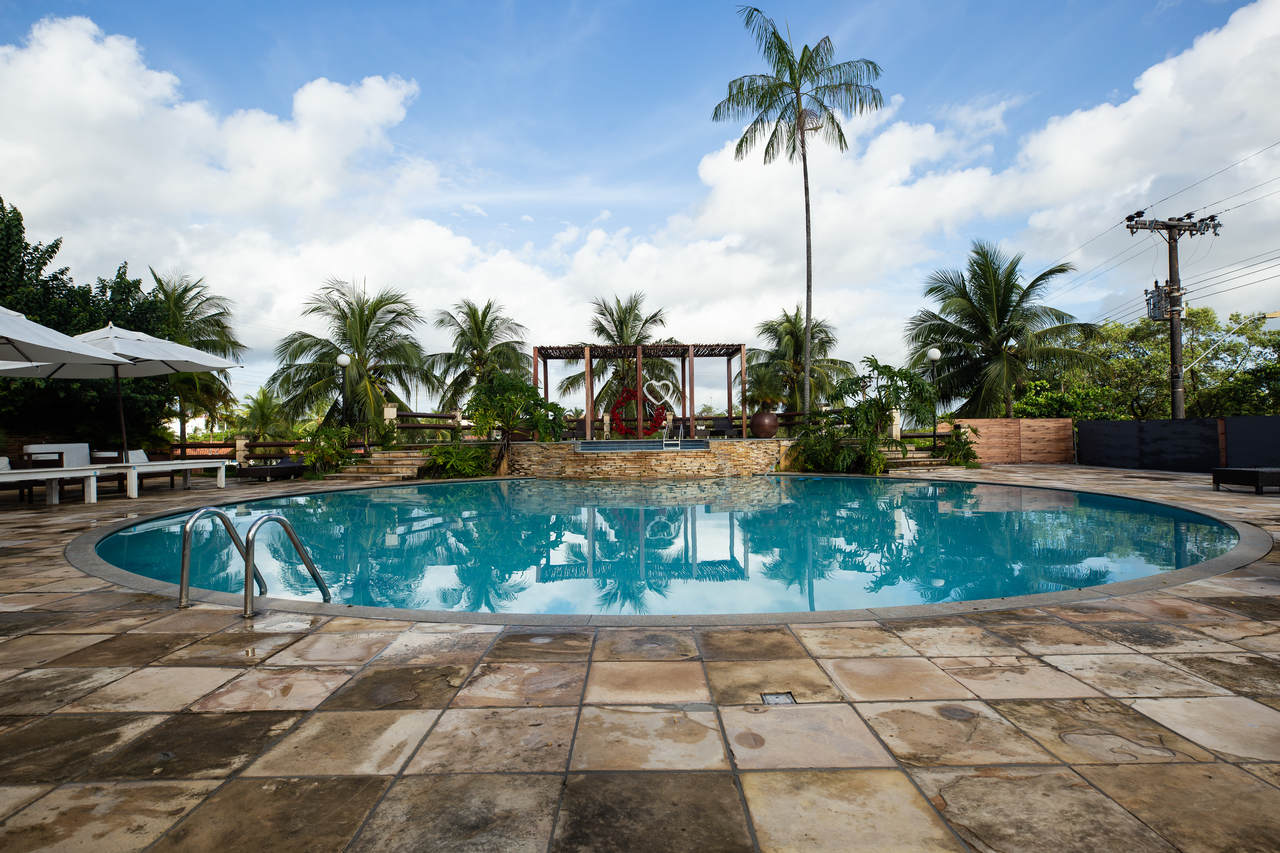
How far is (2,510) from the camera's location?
8117 millimetres

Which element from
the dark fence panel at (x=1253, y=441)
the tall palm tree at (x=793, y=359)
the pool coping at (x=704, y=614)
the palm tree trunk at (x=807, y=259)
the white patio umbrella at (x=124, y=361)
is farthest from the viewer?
the tall palm tree at (x=793, y=359)

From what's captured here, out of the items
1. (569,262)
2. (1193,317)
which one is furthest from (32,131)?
(1193,317)

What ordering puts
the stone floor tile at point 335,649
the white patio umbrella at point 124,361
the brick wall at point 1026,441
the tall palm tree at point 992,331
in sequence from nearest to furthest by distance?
1. the stone floor tile at point 335,649
2. the white patio umbrella at point 124,361
3. the brick wall at point 1026,441
4. the tall palm tree at point 992,331

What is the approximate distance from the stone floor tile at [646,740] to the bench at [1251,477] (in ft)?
34.0

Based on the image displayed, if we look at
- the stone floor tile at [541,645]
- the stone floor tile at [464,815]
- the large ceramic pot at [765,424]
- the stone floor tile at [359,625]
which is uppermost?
the large ceramic pot at [765,424]

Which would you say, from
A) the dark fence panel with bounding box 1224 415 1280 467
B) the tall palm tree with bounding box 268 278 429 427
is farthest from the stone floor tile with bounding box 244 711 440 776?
the tall palm tree with bounding box 268 278 429 427

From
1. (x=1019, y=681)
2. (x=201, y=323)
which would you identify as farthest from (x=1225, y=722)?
(x=201, y=323)

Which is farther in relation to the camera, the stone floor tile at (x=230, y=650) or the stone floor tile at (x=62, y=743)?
the stone floor tile at (x=230, y=650)

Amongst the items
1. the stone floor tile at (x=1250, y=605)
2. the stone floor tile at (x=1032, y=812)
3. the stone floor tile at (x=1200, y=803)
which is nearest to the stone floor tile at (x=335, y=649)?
the stone floor tile at (x=1032, y=812)

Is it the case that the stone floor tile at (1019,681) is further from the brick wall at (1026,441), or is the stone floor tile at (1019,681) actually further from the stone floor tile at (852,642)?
the brick wall at (1026,441)

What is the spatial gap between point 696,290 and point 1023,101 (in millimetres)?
11025

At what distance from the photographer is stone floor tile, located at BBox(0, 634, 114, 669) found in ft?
8.73

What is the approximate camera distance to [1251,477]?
27.1 feet

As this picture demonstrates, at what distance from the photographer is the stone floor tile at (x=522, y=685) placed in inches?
86.7
